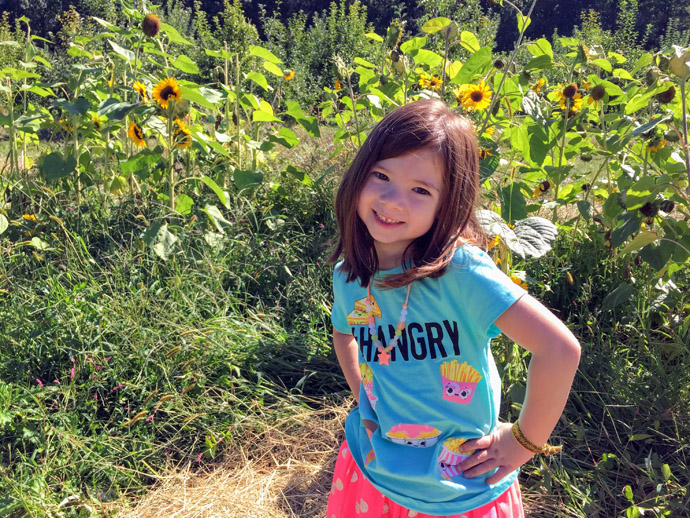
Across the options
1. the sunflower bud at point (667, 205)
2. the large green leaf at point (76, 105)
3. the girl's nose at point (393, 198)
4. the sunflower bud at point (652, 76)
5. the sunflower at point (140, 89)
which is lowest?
the large green leaf at point (76, 105)

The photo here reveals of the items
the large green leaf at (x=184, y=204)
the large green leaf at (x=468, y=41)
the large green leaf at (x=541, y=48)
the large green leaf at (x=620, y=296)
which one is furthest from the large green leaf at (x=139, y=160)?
the large green leaf at (x=620, y=296)

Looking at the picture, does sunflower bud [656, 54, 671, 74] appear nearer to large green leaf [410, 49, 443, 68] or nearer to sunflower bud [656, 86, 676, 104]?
sunflower bud [656, 86, 676, 104]

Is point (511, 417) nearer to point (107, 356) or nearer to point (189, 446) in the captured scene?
point (189, 446)

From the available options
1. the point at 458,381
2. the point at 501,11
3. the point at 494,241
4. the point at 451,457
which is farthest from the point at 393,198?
the point at 501,11

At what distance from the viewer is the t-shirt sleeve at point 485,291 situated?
1002 millimetres

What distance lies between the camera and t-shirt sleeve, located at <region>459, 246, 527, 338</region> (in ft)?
3.29

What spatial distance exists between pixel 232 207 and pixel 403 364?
2.27 metres

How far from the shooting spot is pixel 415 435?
1115 millimetres

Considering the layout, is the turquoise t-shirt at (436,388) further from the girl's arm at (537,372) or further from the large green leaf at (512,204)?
the large green leaf at (512,204)

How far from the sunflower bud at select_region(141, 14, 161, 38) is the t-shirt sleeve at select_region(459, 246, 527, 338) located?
6.88ft

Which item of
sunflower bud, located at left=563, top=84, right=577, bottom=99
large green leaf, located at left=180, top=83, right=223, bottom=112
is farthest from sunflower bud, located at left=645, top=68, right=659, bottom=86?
large green leaf, located at left=180, top=83, right=223, bottom=112

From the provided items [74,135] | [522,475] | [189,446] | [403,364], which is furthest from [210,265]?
[403,364]

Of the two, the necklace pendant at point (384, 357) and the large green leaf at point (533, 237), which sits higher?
the necklace pendant at point (384, 357)

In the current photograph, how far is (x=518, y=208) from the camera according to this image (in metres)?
2.28
